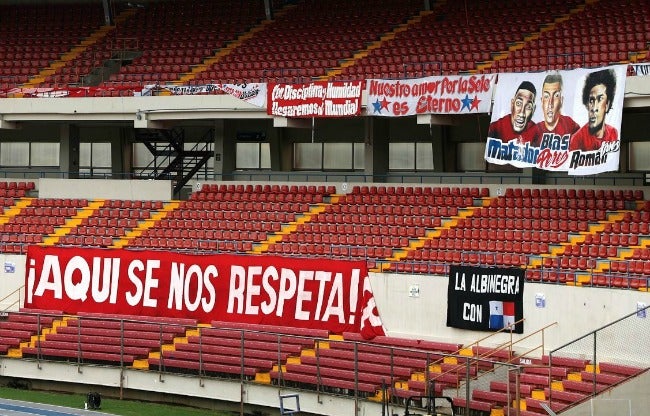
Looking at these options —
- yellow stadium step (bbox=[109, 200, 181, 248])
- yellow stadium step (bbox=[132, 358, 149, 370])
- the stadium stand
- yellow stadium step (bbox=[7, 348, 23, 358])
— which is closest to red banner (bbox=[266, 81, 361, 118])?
the stadium stand

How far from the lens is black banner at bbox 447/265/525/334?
26594 mm

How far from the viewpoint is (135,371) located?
28.9 m

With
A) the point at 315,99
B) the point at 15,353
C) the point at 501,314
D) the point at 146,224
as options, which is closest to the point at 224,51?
the point at 315,99

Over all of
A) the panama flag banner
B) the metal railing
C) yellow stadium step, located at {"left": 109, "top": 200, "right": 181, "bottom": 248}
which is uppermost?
the panama flag banner

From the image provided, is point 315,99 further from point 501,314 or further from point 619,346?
point 619,346

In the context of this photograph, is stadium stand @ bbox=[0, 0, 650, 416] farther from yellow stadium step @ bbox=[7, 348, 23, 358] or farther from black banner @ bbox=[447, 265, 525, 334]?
black banner @ bbox=[447, 265, 525, 334]

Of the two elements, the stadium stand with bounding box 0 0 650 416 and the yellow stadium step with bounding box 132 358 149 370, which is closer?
the stadium stand with bounding box 0 0 650 416

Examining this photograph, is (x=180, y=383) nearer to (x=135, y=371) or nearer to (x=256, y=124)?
(x=135, y=371)

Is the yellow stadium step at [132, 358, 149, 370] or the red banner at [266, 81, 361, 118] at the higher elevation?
the red banner at [266, 81, 361, 118]

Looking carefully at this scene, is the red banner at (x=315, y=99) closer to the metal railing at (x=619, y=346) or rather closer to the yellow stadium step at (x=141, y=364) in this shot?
the yellow stadium step at (x=141, y=364)

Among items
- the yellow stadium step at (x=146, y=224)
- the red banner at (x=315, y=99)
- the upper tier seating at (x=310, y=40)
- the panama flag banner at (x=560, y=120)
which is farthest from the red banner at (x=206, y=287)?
the upper tier seating at (x=310, y=40)

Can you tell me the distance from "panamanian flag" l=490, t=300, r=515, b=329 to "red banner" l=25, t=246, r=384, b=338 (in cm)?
242

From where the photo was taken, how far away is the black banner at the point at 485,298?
2659 centimetres

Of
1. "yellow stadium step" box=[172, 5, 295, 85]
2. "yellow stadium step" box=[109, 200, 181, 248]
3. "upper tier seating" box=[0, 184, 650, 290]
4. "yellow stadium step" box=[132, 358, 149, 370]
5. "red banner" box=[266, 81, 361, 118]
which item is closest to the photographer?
"upper tier seating" box=[0, 184, 650, 290]
